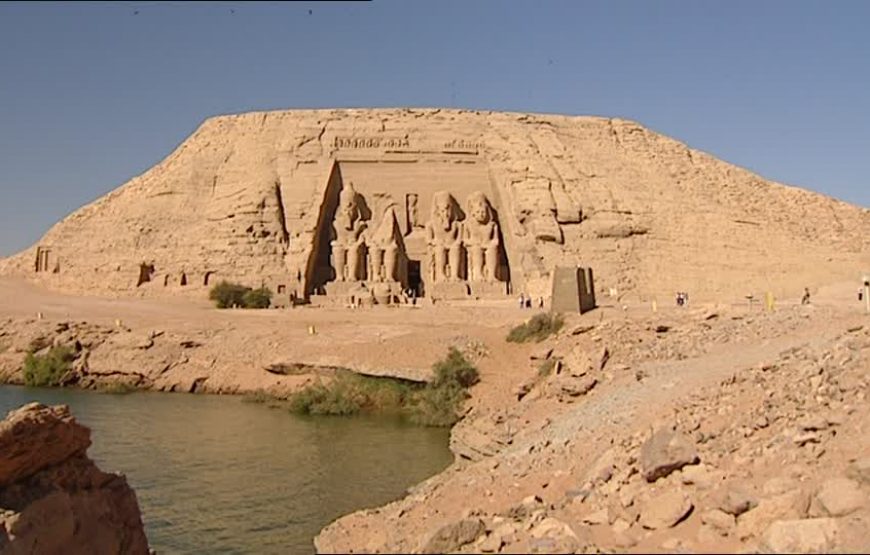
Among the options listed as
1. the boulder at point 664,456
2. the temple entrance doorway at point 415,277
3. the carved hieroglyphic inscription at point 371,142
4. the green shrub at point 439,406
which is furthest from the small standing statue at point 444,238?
the boulder at point 664,456

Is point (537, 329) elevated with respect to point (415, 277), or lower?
lower

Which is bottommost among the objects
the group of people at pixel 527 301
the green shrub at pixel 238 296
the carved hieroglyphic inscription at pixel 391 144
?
the group of people at pixel 527 301

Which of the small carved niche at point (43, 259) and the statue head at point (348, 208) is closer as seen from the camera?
the statue head at point (348, 208)

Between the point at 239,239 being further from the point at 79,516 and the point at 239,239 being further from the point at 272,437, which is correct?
the point at 79,516

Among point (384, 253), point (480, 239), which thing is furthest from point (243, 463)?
point (480, 239)

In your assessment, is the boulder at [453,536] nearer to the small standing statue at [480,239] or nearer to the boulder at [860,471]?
the boulder at [860,471]

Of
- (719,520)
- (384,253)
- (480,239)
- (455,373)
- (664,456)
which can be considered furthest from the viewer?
(480,239)

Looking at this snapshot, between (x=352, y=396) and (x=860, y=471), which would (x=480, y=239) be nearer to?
(x=352, y=396)
